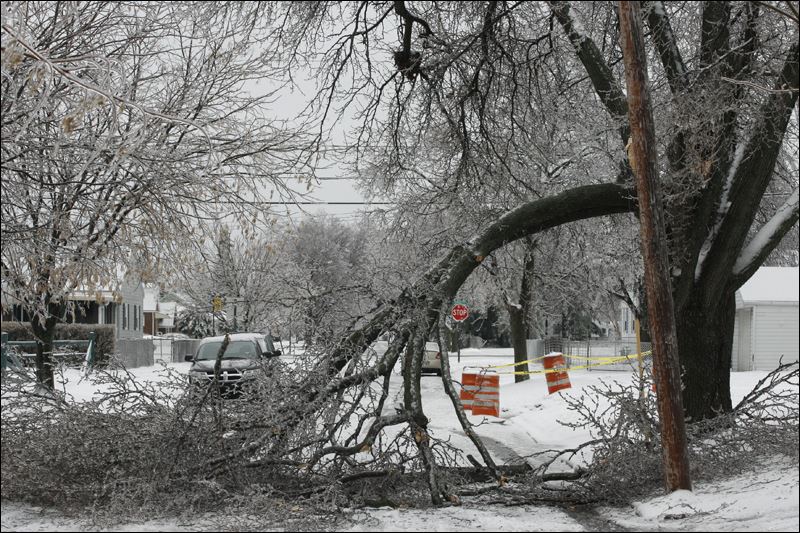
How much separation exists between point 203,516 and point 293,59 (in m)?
7.28

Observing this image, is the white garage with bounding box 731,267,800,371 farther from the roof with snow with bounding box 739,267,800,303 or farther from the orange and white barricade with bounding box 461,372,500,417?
the orange and white barricade with bounding box 461,372,500,417

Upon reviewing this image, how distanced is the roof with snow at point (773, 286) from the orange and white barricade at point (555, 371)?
14418mm

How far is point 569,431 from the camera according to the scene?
17.3 metres

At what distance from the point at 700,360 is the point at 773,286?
23.3 m

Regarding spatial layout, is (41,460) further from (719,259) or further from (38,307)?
(719,259)

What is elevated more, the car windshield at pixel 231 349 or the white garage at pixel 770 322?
the white garage at pixel 770 322

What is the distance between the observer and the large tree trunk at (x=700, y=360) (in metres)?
12.5

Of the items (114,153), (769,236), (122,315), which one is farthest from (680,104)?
(122,315)

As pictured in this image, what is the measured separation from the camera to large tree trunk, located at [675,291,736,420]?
12.5 meters

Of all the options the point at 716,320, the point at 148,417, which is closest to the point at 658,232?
the point at 716,320

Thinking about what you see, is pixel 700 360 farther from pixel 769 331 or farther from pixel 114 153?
pixel 769 331

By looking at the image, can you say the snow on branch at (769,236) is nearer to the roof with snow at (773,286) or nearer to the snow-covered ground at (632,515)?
the snow-covered ground at (632,515)

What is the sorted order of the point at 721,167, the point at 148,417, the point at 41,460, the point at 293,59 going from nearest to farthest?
the point at 41,460 → the point at 148,417 → the point at 721,167 → the point at 293,59

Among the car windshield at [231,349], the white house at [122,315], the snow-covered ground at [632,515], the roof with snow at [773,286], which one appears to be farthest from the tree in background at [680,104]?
the white house at [122,315]
